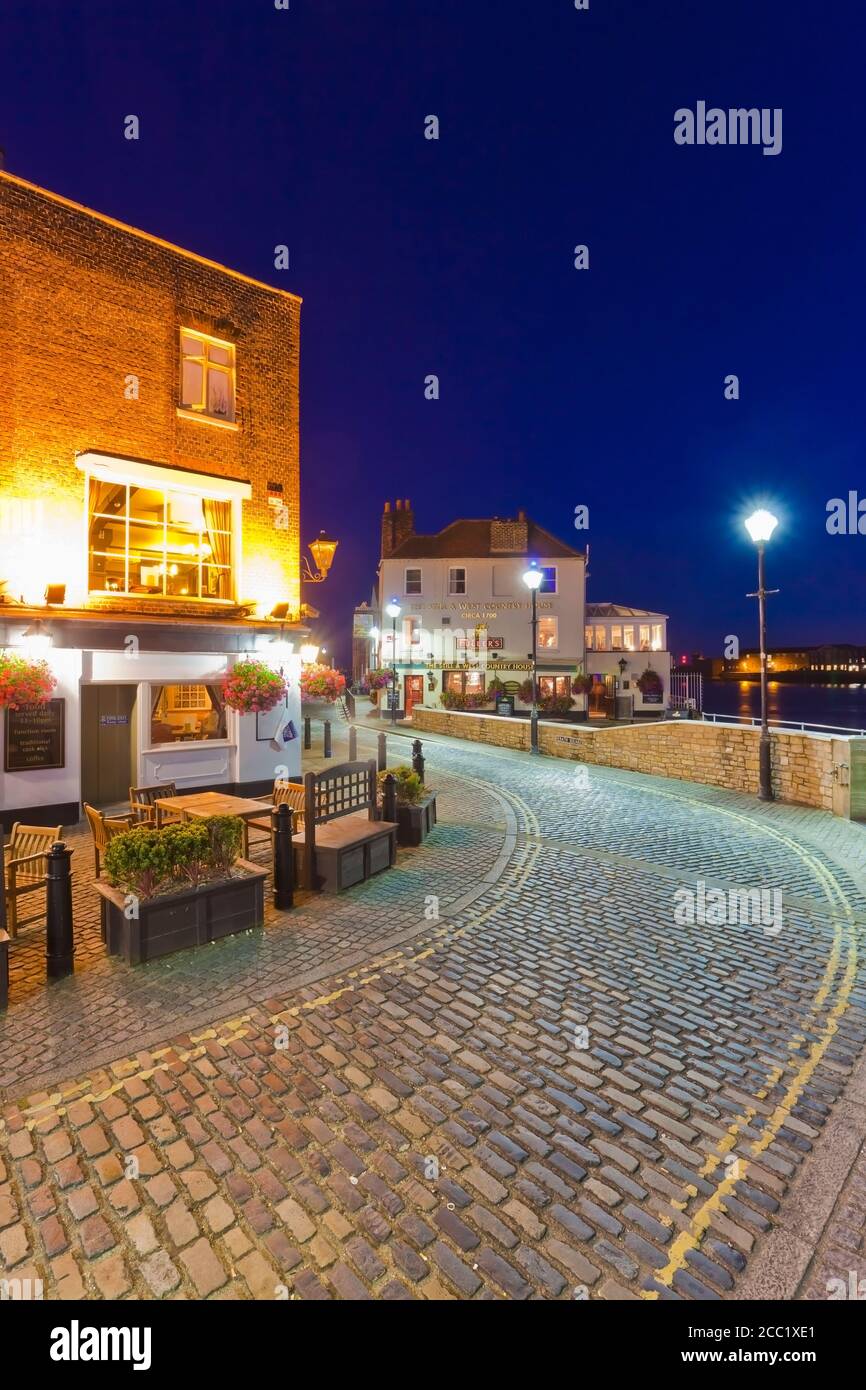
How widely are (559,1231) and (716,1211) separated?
85cm

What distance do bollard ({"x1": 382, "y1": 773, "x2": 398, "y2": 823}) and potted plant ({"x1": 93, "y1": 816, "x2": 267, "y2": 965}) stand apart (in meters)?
2.97

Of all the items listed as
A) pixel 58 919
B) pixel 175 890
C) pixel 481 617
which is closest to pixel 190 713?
pixel 175 890

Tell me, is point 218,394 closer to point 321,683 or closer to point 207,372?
point 207,372

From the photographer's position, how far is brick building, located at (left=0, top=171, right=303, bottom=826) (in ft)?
35.0

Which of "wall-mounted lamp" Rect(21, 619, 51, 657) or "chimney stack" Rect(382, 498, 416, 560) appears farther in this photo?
"chimney stack" Rect(382, 498, 416, 560)

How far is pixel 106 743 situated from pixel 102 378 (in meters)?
6.90

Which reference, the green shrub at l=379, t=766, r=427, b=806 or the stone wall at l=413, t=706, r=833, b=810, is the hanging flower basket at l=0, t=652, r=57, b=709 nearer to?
the green shrub at l=379, t=766, r=427, b=806

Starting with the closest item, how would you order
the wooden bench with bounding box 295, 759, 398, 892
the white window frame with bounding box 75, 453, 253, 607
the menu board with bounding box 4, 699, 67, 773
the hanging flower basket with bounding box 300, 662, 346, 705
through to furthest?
the wooden bench with bounding box 295, 759, 398, 892 < the menu board with bounding box 4, 699, 67, 773 < the white window frame with bounding box 75, 453, 253, 607 < the hanging flower basket with bounding box 300, 662, 346, 705

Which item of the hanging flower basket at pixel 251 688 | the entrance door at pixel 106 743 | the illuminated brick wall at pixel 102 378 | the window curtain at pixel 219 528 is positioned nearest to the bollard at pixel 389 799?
the hanging flower basket at pixel 251 688

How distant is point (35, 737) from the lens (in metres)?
10.8

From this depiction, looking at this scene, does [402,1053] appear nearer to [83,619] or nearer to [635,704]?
[83,619]

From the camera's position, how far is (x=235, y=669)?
12258 millimetres

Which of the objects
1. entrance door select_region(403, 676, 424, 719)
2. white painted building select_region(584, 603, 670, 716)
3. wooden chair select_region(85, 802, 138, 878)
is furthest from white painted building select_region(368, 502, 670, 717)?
wooden chair select_region(85, 802, 138, 878)

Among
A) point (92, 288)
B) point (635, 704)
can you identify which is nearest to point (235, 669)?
point (92, 288)
